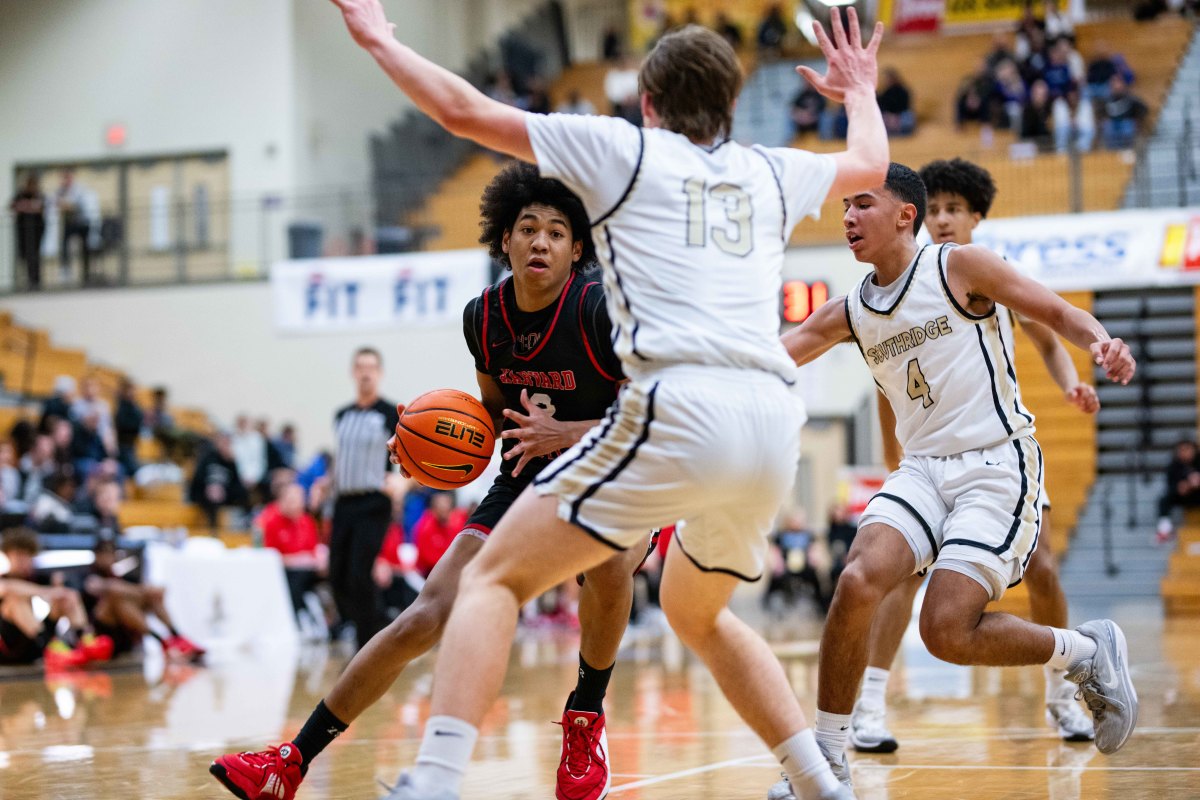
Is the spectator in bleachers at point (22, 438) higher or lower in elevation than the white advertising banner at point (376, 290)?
lower

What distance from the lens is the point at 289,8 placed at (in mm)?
23266

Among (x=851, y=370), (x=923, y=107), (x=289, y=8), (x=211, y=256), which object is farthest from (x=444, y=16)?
(x=851, y=370)

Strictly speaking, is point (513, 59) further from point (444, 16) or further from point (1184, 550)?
point (1184, 550)

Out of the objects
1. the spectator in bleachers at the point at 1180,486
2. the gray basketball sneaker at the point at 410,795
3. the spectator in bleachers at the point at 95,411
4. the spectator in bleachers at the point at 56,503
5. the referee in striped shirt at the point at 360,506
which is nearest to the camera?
the gray basketball sneaker at the point at 410,795

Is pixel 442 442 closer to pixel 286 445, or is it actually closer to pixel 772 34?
pixel 286 445

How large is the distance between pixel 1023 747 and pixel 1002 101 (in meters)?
17.9

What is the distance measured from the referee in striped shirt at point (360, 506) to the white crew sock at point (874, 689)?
4.64 m

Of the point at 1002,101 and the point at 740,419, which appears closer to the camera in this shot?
the point at 740,419

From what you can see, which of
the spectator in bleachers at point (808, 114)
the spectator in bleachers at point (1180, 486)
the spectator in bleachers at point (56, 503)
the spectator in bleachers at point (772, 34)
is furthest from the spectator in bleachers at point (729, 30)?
the spectator in bleachers at point (56, 503)

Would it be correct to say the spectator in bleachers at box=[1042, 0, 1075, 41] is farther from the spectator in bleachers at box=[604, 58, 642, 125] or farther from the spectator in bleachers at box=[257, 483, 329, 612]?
the spectator in bleachers at box=[257, 483, 329, 612]

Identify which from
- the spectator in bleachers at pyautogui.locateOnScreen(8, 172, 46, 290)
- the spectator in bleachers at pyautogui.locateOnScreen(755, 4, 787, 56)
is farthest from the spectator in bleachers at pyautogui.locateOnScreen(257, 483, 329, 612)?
the spectator in bleachers at pyautogui.locateOnScreen(755, 4, 787, 56)

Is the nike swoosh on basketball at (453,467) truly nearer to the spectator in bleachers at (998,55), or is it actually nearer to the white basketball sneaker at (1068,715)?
the white basketball sneaker at (1068,715)

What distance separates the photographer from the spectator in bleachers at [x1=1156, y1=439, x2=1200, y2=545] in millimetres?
16703

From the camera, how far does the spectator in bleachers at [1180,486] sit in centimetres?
1670
